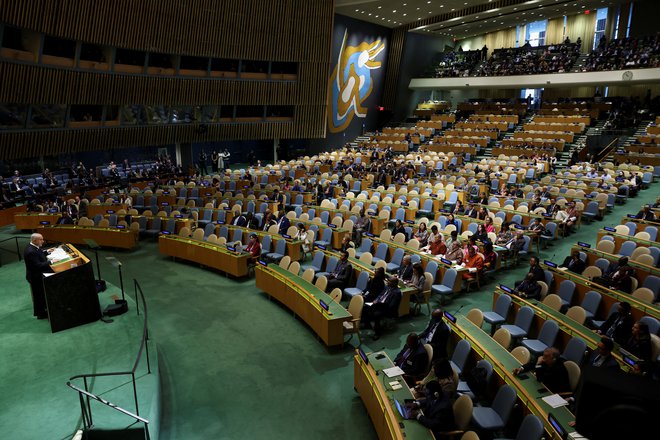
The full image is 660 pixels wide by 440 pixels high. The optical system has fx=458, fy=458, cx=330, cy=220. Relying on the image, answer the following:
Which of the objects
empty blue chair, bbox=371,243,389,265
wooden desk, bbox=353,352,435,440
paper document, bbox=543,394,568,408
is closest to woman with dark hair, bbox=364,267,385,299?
empty blue chair, bbox=371,243,389,265

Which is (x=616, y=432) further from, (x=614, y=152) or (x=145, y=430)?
(x=614, y=152)

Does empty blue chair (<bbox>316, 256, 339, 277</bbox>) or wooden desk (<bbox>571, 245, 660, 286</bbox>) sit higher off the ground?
wooden desk (<bbox>571, 245, 660, 286</bbox>)

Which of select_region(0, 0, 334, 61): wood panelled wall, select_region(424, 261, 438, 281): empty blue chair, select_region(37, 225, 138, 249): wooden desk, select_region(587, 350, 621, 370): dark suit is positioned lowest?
select_region(37, 225, 138, 249): wooden desk

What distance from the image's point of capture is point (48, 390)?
19.1 ft

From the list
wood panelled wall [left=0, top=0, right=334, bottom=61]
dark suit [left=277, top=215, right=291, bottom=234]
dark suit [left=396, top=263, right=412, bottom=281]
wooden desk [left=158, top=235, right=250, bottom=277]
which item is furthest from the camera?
wood panelled wall [left=0, top=0, right=334, bottom=61]

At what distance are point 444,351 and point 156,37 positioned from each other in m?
18.3

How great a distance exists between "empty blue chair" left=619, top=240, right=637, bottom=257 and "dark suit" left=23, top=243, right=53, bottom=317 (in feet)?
36.1

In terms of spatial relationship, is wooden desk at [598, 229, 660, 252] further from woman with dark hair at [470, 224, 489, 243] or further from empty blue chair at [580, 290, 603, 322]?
empty blue chair at [580, 290, 603, 322]

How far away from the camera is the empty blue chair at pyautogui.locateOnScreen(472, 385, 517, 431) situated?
493 cm

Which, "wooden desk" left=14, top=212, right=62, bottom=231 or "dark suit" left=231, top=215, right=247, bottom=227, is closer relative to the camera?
"dark suit" left=231, top=215, right=247, bottom=227

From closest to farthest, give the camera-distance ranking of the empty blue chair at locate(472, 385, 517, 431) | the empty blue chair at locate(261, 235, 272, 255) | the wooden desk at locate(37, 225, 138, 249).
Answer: the empty blue chair at locate(472, 385, 517, 431)
the empty blue chair at locate(261, 235, 272, 255)
the wooden desk at locate(37, 225, 138, 249)

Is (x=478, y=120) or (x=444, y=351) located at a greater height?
(x=478, y=120)

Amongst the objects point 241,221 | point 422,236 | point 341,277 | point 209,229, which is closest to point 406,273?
point 341,277

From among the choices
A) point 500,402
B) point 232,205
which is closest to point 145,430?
point 500,402
